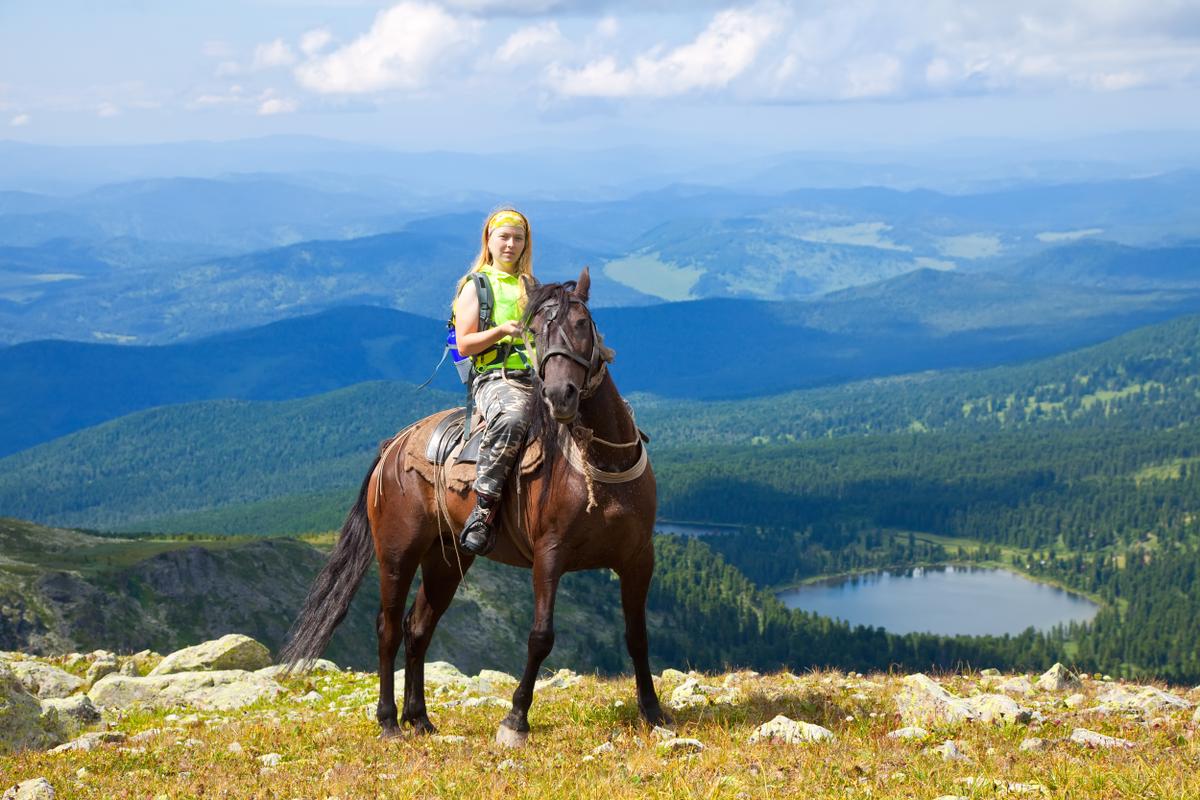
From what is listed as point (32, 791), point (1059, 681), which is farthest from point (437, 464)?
point (1059, 681)

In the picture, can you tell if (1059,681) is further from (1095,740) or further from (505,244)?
(505,244)

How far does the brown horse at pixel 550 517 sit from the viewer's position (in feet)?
53.8

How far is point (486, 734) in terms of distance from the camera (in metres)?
19.2

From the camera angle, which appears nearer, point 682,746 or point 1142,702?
point 682,746

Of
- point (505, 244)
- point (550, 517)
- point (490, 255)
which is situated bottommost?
point (550, 517)

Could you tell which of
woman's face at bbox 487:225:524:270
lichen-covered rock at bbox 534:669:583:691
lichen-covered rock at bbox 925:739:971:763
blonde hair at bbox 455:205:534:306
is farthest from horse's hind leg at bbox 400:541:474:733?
lichen-covered rock at bbox 925:739:971:763

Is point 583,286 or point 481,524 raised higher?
point 583,286

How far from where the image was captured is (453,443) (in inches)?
774

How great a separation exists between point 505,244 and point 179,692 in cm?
1369

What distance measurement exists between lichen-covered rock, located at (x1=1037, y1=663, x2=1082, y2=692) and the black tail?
1286 centimetres

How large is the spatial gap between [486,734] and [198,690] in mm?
9962

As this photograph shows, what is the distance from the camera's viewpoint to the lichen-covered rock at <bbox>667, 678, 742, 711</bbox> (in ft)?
67.8

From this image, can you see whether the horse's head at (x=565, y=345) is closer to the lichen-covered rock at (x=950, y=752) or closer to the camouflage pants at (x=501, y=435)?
the camouflage pants at (x=501, y=435)

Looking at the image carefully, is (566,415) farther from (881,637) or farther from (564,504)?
(881,637)
